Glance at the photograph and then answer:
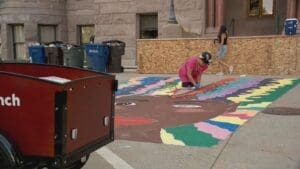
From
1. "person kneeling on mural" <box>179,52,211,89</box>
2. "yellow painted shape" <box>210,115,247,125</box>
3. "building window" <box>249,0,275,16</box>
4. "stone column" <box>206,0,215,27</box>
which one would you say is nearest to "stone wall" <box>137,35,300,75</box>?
"person kneeling on mural" <box>179,52,211,89</box>

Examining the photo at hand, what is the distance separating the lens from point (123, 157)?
21.1 ft

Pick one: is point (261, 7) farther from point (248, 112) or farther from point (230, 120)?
point (230, 120)

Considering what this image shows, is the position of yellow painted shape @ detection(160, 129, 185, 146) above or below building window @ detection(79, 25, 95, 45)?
below

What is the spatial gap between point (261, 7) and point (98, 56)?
8.52 meters

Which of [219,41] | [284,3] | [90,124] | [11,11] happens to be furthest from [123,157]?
[11,11]

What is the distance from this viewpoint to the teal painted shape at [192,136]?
280 inches

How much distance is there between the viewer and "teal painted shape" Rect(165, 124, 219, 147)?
710 cm

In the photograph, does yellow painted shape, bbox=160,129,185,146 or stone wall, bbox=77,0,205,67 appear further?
stone wall, bbox=77,0,205,67

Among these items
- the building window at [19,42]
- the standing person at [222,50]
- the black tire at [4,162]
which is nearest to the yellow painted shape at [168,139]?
the black tire at [4,162]

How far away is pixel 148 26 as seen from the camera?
2478cm

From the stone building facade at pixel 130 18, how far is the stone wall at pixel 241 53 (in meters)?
1.59

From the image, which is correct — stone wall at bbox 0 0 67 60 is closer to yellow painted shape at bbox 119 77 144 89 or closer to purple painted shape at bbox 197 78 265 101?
yellow painted shape at bbox 119 77 144 89

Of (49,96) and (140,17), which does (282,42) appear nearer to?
(140,17)

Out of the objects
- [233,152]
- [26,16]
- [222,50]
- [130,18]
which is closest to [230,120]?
[233,152]
